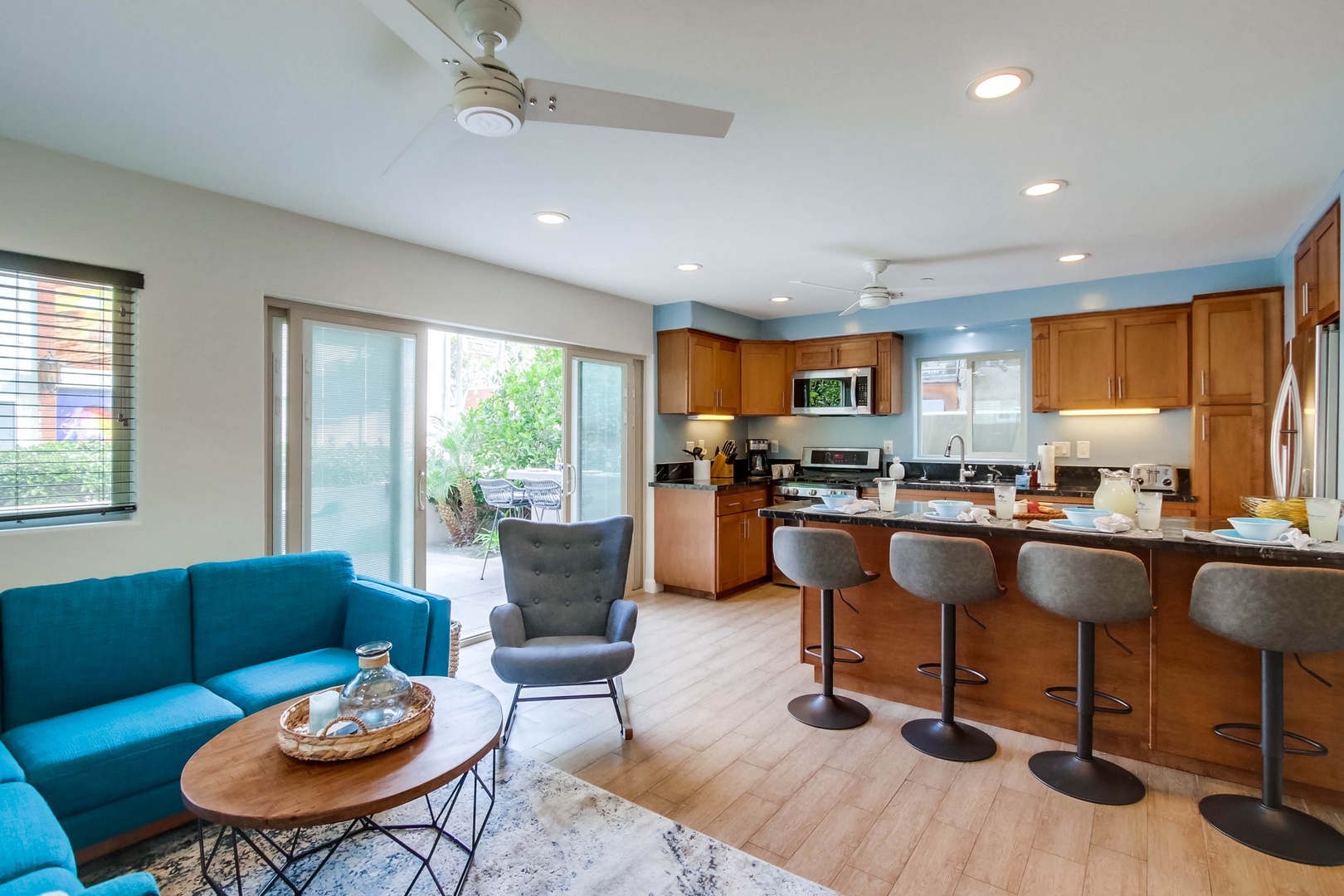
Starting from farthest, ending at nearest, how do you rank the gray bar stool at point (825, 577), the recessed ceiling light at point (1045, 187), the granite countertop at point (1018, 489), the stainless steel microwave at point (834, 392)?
the stainless steel microwave at point (834, 392) → the granite countertop at point (1018, 489) → the gray bar stool at point (825, 577) → the recessed ceiling light at point (1045, 187)

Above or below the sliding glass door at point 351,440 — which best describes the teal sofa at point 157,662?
below

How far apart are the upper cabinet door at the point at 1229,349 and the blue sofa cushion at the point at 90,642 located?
19.0 feet

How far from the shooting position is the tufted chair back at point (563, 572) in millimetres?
3156

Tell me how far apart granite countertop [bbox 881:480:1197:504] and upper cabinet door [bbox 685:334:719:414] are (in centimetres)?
174

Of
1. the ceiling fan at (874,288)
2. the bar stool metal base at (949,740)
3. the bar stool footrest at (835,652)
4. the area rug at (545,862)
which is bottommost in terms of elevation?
the area rug at (545,862)

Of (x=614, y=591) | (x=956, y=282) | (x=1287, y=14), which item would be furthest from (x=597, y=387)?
(x=1287, y=14)

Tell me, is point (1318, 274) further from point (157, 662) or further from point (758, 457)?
point (157, 662)

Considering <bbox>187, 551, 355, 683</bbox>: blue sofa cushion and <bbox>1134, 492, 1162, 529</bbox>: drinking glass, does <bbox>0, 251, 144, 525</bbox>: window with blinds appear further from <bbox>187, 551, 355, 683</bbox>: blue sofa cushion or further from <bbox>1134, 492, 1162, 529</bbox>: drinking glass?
<bbox>1134, 492, 1162, 529</bbox>: drinking glass

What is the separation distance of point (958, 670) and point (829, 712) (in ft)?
2.08

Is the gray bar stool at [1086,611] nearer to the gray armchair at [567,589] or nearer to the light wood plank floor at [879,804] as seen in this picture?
the light wood plank floor at [879,804]

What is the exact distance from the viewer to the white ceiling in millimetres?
1718

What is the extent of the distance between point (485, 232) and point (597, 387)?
6.24 ft

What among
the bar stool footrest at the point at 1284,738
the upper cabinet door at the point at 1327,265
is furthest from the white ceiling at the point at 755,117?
the bar stool footrest at the point at 1284,738

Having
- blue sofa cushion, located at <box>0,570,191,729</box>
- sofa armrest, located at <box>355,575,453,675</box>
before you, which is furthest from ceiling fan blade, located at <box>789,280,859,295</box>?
blue sofa cushion, located at <box>0,570,191,729</box>
